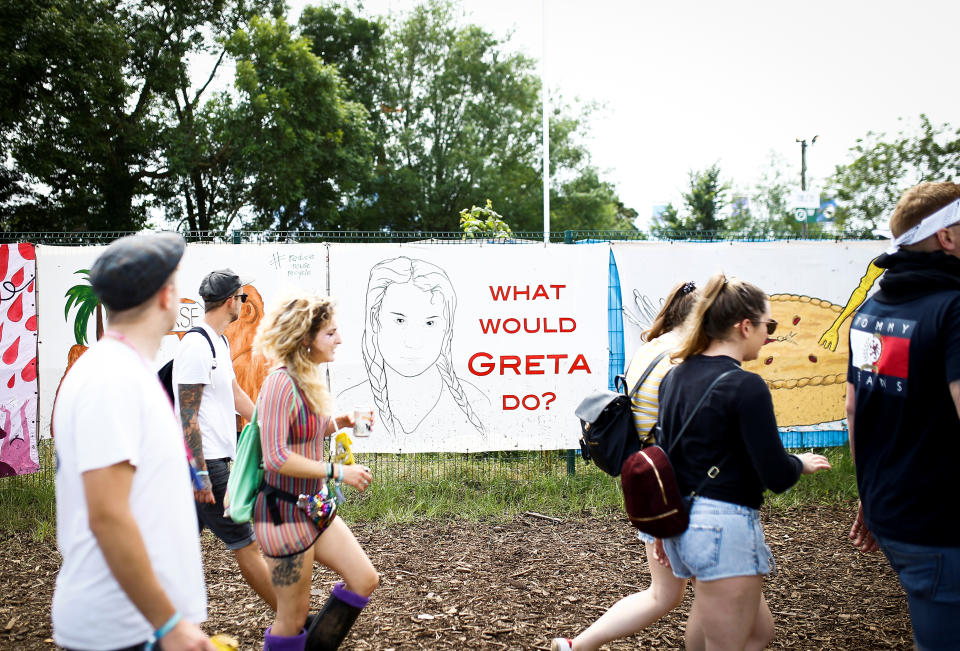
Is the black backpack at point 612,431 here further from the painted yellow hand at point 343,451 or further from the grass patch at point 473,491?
the grass patch at point 473,491

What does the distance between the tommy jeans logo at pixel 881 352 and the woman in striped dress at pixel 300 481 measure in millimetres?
1919

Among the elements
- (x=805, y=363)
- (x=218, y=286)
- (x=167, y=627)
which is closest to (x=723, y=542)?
(x=167, y=627)

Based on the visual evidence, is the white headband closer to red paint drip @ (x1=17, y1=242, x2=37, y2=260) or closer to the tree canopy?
red paint drip @ (x1=17, y1=242, x2=37, y2=260)

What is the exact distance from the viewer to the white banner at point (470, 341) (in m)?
6.68

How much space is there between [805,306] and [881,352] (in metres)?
5.10

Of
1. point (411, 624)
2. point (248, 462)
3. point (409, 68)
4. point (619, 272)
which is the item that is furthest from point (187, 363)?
point (409, 68)

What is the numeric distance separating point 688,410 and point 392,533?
3.90m

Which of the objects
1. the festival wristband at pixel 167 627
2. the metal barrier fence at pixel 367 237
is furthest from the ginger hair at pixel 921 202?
the metal barrier fence at pixel 367 237

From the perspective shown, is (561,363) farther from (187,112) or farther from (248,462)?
(187,112)

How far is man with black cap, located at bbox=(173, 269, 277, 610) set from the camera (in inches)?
142

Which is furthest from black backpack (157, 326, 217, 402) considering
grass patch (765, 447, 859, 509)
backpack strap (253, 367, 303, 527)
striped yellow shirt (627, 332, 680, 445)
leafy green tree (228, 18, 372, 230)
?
leafy green tree (228, 18, 372, 230)

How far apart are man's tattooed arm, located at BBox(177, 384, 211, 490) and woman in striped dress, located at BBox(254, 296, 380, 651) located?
0.68 metres

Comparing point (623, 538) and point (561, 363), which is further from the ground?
point (561, 363)

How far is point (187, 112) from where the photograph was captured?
2661cm
